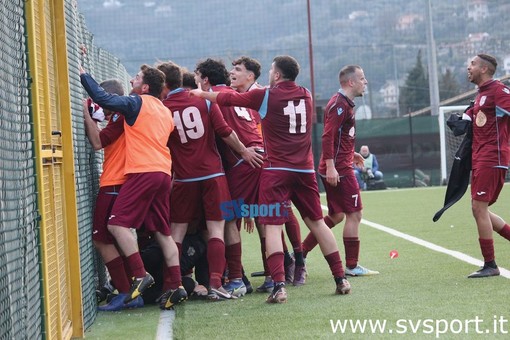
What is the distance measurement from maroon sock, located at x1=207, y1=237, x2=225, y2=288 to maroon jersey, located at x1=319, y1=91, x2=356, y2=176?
1299 mm

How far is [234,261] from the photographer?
9.11 m

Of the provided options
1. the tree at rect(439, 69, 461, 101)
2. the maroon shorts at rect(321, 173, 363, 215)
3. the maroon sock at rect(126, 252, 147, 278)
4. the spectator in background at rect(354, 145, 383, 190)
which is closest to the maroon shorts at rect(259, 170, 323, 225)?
the maroon sock at rect(126, 252, 147, 278)

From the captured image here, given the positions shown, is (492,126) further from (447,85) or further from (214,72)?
(447,85)

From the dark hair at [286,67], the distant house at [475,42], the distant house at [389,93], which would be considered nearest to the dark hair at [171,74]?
the dark hair at [286,67]

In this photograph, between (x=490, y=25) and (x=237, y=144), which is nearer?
(x=237, y=144)

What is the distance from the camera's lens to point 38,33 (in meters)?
6.26

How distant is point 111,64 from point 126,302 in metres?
5.24

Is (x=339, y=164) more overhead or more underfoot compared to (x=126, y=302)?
more overhead

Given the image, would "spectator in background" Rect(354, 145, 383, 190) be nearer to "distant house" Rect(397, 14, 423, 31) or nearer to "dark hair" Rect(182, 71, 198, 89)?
"dark hair" Rect(182, 71, 198, 89)

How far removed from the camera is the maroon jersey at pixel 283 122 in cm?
833

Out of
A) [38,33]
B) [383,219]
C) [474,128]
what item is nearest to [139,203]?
[38,33]

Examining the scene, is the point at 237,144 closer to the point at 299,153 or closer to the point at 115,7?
the point at 299,153

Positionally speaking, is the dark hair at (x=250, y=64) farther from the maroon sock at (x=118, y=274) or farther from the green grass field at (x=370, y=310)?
the maroon sock at (x=118, y=274)

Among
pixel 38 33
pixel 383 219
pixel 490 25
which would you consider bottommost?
pixel 383 219
